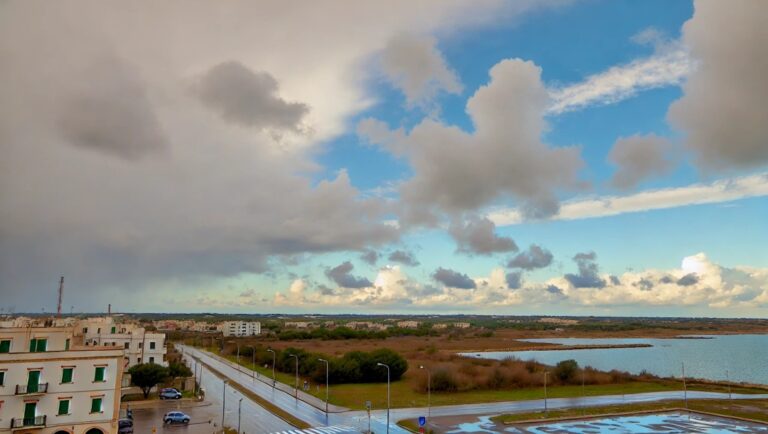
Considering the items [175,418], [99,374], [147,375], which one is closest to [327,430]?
[175,418]

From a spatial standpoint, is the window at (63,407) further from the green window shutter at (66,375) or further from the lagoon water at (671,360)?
the lagoon water at (671,360)

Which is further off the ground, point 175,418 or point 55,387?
point 55,387

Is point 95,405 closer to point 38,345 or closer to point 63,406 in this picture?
point 63,406

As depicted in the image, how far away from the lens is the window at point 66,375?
47.8m

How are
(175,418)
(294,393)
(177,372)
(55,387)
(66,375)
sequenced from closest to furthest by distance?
(55,387), (66,375), (175,418), (294,393), (177,372)

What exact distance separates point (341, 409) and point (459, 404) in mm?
17357

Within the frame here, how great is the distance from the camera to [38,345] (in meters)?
51.5

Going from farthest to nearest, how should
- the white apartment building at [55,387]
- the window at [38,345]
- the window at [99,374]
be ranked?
the window at [38,345] < the window at [99,374] < the white apartment building at [55,387]

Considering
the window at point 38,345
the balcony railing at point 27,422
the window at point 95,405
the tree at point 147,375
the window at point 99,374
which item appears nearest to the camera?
the balcony railing at point 27,422

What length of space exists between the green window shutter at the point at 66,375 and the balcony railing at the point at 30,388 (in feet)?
4.52

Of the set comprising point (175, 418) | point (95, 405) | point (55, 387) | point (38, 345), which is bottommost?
point (175, 418)

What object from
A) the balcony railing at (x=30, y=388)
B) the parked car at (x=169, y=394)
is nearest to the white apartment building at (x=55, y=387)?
the balcony railing at (x=30, y=388)

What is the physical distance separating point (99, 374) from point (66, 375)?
264cm

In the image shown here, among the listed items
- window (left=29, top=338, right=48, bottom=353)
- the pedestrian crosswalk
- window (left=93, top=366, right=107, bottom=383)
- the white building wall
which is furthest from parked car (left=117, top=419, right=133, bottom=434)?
the pedestrian crosswalk
